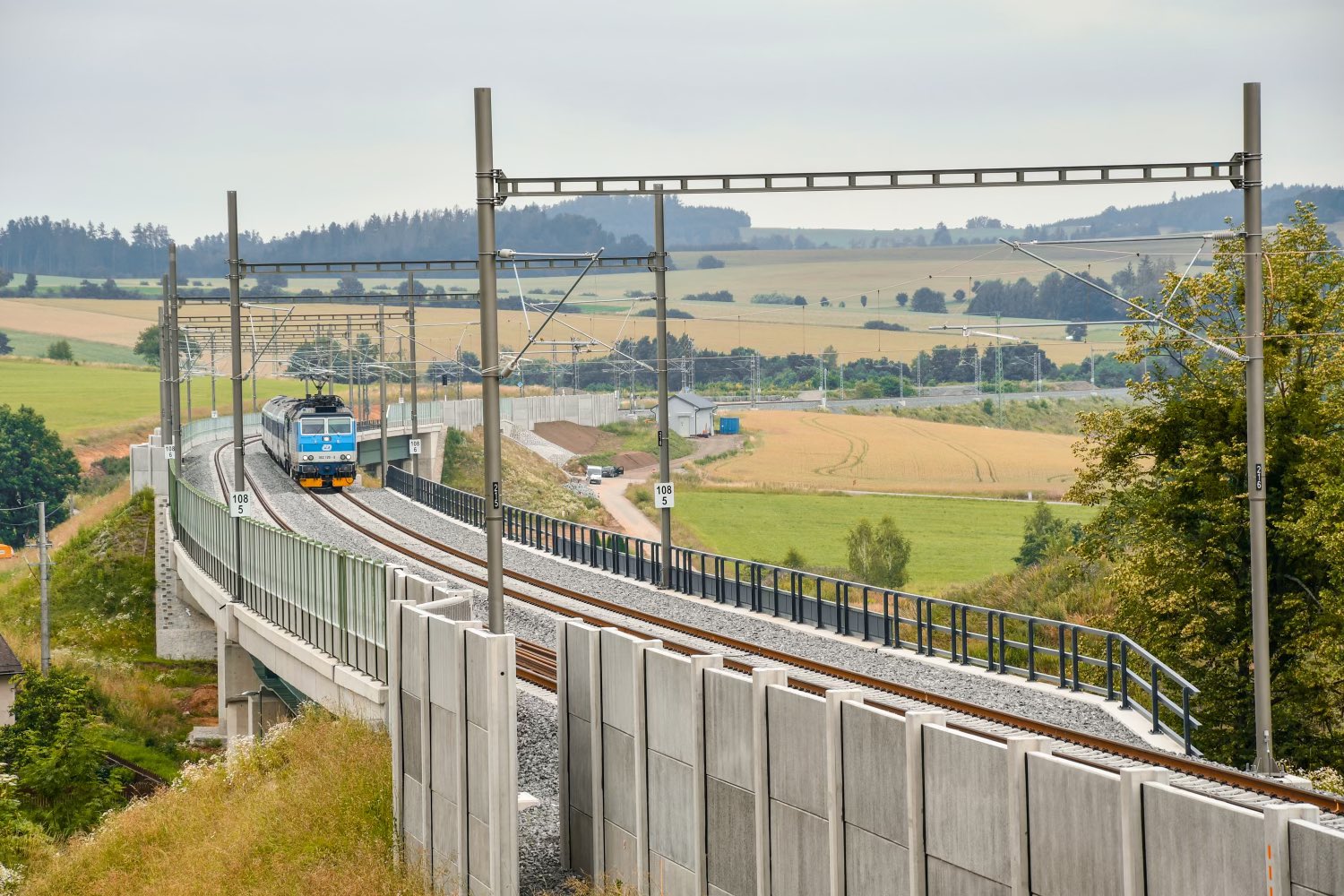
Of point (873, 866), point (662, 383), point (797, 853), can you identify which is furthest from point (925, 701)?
point (662, 383)

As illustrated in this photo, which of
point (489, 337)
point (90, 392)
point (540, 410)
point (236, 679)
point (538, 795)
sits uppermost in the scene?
point (489, 337)

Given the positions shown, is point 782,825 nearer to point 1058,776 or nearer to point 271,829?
point 1058,776

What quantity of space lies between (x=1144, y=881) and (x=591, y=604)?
2625 cm

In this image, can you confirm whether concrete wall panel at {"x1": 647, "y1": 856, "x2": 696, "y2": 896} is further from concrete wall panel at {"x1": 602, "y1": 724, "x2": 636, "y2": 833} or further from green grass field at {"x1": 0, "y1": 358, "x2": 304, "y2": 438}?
green grass field at {"x1": 0, "y1": 358, "x2": 304, "y2": 438}

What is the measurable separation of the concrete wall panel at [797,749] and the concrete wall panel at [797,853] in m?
0.11

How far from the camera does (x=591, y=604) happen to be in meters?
37.3

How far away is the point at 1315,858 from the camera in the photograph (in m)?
10.2

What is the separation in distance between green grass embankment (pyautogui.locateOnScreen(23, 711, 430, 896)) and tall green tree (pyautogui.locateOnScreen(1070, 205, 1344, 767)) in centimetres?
1585

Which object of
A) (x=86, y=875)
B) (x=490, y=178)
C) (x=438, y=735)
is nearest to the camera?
(x=438, y=735)

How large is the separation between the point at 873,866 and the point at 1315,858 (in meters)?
4.48

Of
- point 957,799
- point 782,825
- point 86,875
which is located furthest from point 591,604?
point 957,799

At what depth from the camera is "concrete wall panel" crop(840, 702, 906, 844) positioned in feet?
44.5

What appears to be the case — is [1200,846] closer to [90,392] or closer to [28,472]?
[28,472]

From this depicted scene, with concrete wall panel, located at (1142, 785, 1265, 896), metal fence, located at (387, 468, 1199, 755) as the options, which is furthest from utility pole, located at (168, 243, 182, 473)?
concrete wall panel, located at (1142, 785, 1265, 896)
